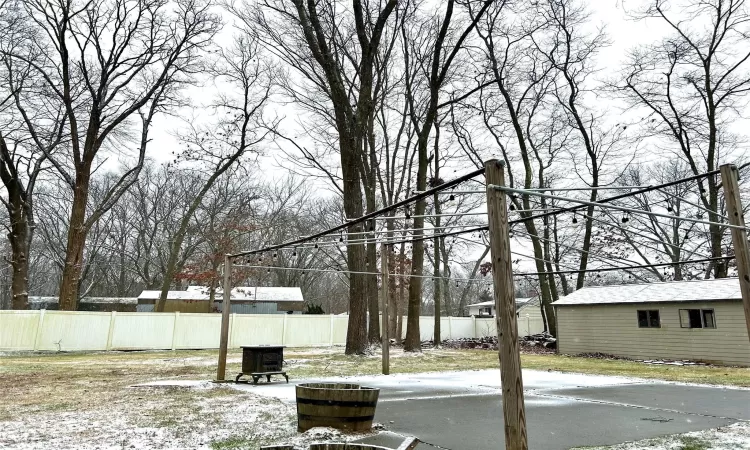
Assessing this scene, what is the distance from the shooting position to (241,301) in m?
34.5

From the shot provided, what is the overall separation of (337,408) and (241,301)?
3080 cm

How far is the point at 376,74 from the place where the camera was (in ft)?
63.9

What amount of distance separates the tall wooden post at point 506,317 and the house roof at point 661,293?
15.2 m

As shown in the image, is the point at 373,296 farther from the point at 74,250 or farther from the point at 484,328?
the point at 484,328

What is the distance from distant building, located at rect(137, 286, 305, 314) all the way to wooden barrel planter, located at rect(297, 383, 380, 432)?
29325 millimetres

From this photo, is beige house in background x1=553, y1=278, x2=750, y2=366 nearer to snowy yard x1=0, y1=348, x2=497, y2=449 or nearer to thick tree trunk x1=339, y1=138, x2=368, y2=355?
thick tree trunk x1=339, y1=138, x2=368, y2=355

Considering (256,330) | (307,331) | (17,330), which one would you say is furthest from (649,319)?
(17,330)

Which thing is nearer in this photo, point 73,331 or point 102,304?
point 73,331

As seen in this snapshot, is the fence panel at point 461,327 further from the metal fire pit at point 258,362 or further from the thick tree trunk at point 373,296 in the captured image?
the metal fire pit at point 258,362

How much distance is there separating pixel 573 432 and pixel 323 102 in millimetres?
16958

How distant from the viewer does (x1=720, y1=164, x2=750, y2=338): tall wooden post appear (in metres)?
5.21

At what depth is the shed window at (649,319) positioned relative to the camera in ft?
59.7

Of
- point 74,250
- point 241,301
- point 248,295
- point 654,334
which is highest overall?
point 74,250

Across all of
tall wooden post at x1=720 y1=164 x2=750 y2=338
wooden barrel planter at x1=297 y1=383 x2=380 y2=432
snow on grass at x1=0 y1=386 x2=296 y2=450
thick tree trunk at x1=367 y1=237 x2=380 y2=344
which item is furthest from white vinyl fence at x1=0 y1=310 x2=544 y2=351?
tall wooden post at x1=720 y1=164 x2=750 y2=338
